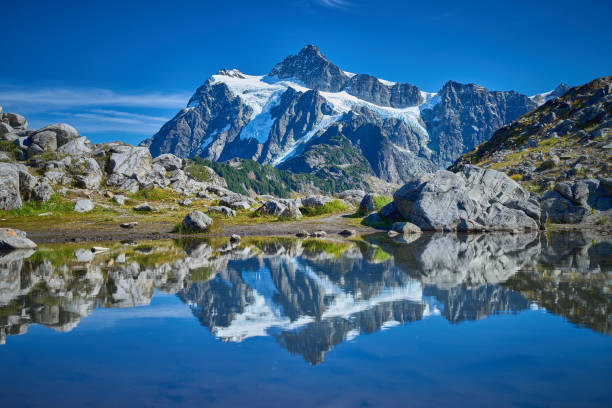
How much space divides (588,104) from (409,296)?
107505mm

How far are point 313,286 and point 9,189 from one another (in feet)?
148

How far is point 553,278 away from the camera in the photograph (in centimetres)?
1891

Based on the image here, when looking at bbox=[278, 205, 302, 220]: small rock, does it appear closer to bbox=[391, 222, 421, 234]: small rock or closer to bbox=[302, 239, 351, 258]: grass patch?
bbox=[391, 222, 421, 234]: small rock

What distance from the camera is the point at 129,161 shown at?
2820 inches

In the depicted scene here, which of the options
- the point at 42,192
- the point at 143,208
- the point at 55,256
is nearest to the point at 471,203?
the point at 55,256

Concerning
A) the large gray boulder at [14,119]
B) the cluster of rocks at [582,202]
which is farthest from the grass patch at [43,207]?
the cluster of rocks at [582,202]

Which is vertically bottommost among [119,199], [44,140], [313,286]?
[313,286]

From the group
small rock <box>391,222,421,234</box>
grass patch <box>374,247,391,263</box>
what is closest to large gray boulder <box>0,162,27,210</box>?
grass patch <box>374,247,391,263</box>

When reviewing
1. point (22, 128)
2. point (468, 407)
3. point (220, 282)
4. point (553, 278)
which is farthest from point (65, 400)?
point (22, 128)

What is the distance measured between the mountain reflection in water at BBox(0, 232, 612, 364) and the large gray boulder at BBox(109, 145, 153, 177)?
39.3 metres

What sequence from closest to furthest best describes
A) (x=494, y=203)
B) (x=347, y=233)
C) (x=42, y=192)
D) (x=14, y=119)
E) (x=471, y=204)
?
A: (x=347, y=233)
(x=471, y=204)
(x=494, y=203)
(x=42, y=192)
(x=14, y=119)

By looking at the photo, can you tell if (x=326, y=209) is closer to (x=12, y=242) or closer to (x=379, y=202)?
(x=379, y=202)

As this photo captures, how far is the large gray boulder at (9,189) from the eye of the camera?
4803cm

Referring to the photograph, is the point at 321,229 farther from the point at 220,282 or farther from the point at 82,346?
the point at 82,346
